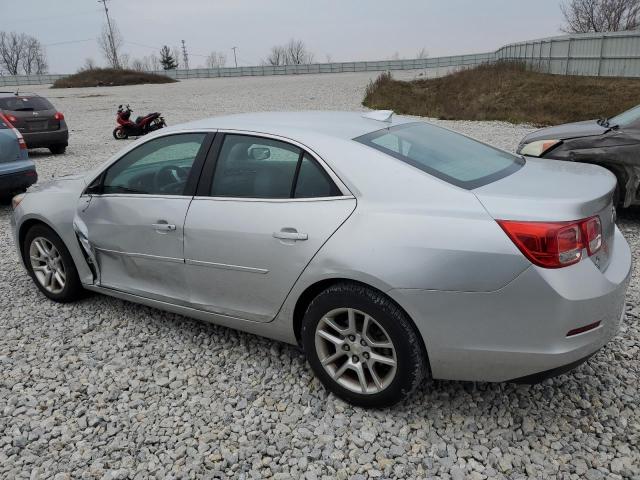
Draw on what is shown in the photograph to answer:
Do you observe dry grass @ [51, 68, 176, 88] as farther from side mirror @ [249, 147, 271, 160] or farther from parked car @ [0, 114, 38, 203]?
side mirror @ [249, 147, 271, 160]

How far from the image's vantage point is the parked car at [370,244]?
7.71 ft

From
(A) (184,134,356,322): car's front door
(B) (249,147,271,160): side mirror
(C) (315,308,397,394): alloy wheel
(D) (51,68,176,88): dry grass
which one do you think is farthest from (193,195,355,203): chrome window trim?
(D) (51,68,176,88): dry grass

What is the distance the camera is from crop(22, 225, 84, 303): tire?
13.6 ft

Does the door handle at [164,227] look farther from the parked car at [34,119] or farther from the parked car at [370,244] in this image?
the parked car at [34,119]

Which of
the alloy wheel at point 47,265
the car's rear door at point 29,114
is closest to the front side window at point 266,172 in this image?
the alloy wheel at point 47,265

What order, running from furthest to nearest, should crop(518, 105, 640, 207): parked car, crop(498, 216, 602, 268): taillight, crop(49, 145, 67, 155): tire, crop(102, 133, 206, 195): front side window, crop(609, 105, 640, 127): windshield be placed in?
crop(49, 145, 67, 155): tire
crop(609, 105, 640, 127): windshield
crop(518, 105, 640, 207): parked car
crop(102, 133, 206, 195): front side window
crop(498, 216, 602, 268): taillight

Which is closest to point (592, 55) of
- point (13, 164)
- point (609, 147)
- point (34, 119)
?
point (609, 147)

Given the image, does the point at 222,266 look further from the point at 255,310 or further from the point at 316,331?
the point at 316,331

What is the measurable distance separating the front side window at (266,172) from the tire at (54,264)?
1.66 m

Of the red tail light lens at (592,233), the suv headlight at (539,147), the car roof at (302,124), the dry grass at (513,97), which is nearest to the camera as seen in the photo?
the red tail light lens at (592,233)

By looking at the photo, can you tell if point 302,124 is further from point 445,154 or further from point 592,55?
point 592,55

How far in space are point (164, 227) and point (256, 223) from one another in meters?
0.73

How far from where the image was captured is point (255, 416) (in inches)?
114

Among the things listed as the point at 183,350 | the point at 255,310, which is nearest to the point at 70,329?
the point at 183,350
